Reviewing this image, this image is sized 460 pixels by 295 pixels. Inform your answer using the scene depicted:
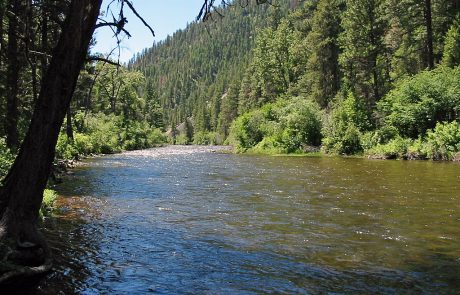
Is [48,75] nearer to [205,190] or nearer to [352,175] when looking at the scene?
[205,190]

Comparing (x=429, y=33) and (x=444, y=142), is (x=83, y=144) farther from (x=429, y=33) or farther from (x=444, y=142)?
(x=429, y=33)

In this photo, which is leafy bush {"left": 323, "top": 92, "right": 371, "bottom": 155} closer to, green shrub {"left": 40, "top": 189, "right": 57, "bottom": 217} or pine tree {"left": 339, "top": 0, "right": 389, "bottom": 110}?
pine tree {"left": 339, "top": 0, "right": 389, "bottom": 110}

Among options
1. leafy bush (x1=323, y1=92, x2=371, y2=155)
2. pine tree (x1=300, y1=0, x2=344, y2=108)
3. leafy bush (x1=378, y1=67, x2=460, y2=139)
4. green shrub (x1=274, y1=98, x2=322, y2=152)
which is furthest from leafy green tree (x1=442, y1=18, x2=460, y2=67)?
pine tree (x1=300, y1=0, x2=344, y2=108)

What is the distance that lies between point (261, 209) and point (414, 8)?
3445 cm

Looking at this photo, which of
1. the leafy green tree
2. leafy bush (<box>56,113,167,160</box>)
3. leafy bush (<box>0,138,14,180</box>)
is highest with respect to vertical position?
the leafy green tree

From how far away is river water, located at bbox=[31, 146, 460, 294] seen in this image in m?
7.05

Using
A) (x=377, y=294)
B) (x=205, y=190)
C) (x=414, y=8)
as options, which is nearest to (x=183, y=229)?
(x=377, y=294)

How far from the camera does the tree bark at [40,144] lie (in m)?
6.47

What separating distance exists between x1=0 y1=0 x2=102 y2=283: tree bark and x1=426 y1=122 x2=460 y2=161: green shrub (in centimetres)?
2889

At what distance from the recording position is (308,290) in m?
6.69

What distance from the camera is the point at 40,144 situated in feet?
21.4

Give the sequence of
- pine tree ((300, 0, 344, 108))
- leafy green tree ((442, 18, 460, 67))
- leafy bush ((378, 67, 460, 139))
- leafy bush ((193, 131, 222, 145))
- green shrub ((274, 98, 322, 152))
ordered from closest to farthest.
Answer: leafy bush ((378, 67, 460, 139)), leafy green tree ((442, 18, 460, 67)), green shrub ((274, 98, 322, 152)), pine tree ((300, 0, 344, 108)), leafy bush ((193, 131, 222, 145))

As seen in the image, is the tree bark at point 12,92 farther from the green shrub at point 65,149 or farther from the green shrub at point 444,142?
the green shrub at point 444,142

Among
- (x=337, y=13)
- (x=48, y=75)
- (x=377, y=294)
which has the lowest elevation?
(x=377, y=294)
